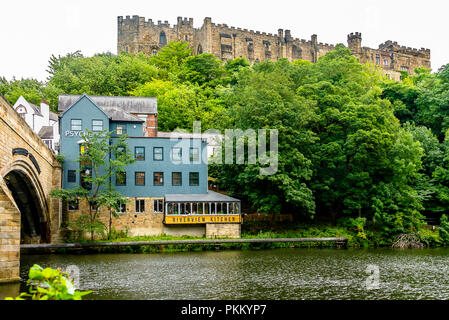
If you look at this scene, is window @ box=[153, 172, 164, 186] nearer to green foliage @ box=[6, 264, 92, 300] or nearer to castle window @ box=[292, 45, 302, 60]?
green foliage @ box=[6, 264, 92, 300]

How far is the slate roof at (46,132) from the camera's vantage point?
5047cm

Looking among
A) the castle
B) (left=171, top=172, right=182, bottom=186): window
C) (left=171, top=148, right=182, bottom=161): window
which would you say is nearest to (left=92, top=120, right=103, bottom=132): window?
(left=171, top=148, right=182, bottom=161): window

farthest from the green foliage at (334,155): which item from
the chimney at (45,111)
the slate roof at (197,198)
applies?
the chimney at (45,111)

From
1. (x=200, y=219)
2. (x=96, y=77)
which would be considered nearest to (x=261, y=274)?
A: (x=200, y=219)

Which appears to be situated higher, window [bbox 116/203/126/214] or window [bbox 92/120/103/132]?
window [bbox 92/120/103/132]

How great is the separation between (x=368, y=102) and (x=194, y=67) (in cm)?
3690

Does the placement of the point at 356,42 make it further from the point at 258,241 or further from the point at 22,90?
the point at 258,241

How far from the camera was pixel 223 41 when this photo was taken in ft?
293

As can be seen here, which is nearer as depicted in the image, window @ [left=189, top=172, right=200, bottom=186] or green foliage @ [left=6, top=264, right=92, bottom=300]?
green foliage @ [left=6, top=264, right=92, bottom=300]

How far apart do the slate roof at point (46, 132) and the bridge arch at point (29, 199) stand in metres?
18.3

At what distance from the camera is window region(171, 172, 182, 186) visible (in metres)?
41.0

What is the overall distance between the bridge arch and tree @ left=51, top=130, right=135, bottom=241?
1714 mm

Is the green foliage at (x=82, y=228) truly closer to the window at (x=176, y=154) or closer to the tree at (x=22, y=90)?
the window at (x=176, y=154)

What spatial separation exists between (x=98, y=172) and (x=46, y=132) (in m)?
15.9
